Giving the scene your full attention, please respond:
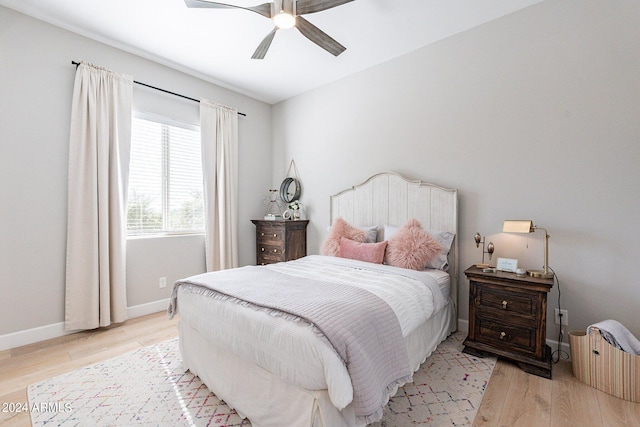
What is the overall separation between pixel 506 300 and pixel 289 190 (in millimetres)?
3169

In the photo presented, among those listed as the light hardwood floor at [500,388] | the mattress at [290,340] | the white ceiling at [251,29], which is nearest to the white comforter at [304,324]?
the mattress at [290,340]

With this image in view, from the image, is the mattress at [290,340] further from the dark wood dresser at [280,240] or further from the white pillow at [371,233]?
the dark wood dresser at [280,240]

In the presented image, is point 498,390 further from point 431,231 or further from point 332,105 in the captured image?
point 332,105

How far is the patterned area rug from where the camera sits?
1673mm

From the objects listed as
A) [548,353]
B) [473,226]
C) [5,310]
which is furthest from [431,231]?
[5,310]

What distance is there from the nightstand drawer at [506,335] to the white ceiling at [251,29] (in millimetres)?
2681

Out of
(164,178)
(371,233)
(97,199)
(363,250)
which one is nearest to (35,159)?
(97,199)

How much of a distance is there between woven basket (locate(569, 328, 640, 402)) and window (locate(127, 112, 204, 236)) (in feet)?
13.1

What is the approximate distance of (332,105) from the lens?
13.1 ft

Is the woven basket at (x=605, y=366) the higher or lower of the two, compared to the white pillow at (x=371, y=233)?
lower

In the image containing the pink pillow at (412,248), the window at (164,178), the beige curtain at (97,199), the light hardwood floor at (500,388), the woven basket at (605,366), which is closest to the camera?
the light hardwood floor at (500,388)

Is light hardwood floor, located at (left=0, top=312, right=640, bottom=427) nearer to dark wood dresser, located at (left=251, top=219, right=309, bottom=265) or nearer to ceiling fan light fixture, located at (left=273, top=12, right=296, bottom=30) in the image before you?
dark wood dresser, located at (left=251, top=219, right=309, bottom=265)

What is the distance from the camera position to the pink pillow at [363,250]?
113 inches

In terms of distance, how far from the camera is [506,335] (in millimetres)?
2240
